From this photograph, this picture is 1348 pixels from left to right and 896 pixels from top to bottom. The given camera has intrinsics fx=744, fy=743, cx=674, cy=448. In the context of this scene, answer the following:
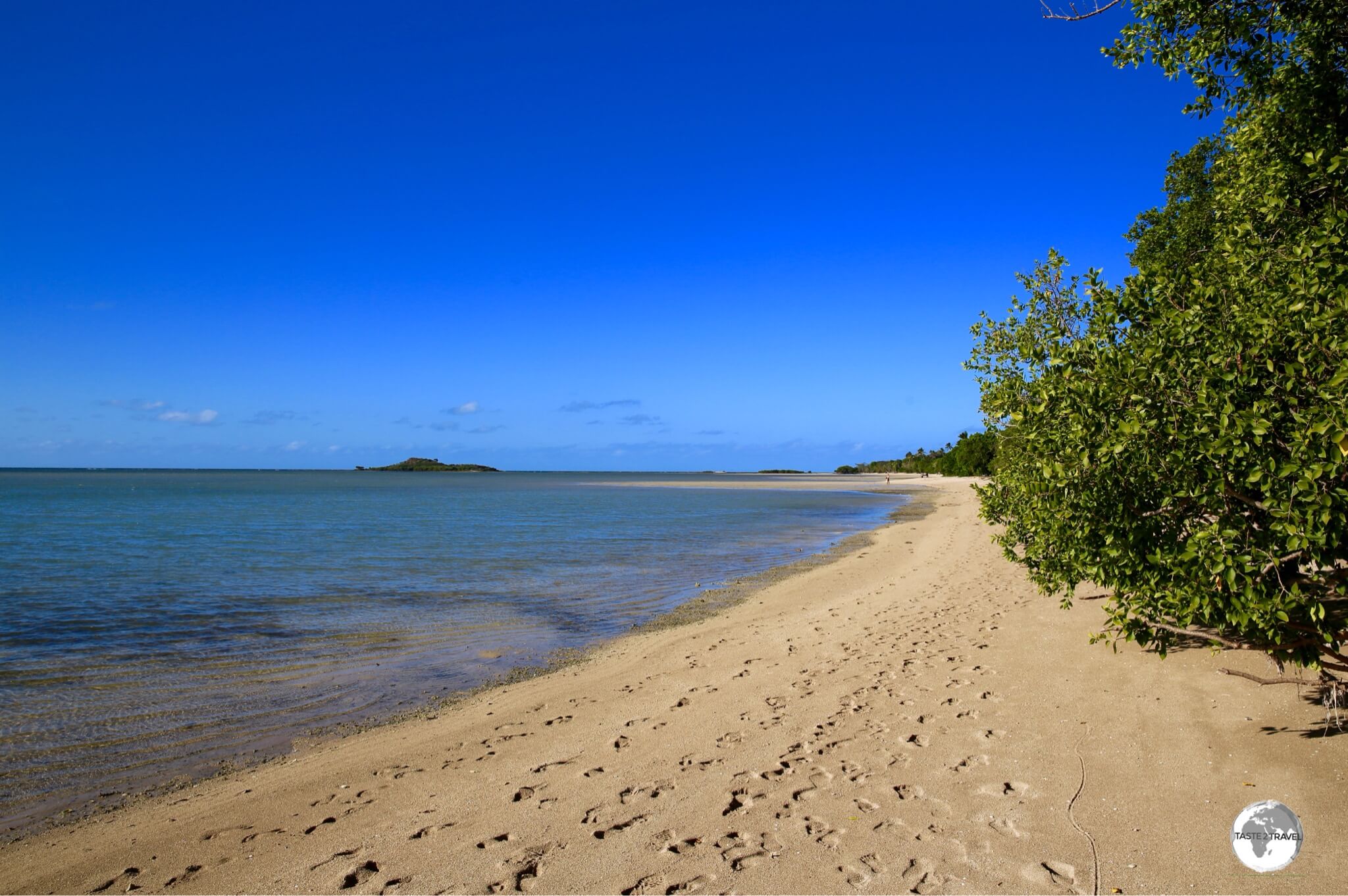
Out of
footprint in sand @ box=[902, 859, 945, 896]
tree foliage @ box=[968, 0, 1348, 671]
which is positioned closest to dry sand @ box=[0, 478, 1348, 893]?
footprint in sand @ box=[902, 859, 945, 896]

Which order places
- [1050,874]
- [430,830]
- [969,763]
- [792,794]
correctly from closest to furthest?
[1050,874], [430,830], [792,794], [969,763]

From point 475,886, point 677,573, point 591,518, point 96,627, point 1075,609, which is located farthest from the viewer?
point 591,518

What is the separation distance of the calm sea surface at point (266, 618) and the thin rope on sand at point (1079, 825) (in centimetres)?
856

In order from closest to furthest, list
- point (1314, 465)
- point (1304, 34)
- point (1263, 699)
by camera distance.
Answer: point (1314, 465) < point (1304, 34) < point (1263, 699)

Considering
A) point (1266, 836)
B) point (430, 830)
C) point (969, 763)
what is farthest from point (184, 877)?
point (1266, 836)

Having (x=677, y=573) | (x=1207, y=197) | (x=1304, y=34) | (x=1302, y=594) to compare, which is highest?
(x=1207, y=197)

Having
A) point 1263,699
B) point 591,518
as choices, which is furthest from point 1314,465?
point 591,518

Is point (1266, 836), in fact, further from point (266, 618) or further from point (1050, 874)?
point (266, 618)

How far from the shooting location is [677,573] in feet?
79.4

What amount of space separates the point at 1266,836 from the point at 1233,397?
3300mm

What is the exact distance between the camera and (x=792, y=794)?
21.9 ft

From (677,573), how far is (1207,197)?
16.7 meters

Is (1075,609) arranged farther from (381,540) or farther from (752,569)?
(381,540)

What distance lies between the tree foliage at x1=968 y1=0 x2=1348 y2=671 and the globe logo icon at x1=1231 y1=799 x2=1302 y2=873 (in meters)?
1.23
